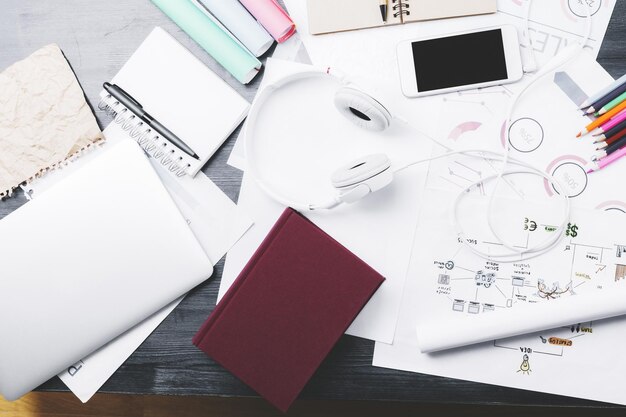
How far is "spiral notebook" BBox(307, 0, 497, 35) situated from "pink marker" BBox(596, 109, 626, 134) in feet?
0.74

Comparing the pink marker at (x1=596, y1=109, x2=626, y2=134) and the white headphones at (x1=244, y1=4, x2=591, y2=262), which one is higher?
the pink marker at (x1=596, y1=109, x2=626, y2=134)

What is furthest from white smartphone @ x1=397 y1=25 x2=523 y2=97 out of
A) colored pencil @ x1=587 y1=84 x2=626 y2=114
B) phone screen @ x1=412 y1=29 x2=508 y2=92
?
colored pencil @ x1=587 y1=84 x2=626 y2=114

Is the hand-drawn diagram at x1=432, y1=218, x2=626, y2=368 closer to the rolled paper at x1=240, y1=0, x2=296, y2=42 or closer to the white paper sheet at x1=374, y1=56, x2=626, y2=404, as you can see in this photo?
the white paper sheet at x1=374, y1=56, x2=626, y2=404

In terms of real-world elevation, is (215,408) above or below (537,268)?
below

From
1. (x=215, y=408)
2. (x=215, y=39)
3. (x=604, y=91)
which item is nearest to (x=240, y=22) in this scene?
(x=215, y=39)

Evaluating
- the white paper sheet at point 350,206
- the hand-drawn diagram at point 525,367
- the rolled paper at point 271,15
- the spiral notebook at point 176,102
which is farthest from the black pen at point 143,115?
the hand-drawn diagram at point 525,367

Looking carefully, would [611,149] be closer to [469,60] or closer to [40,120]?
[469,60]

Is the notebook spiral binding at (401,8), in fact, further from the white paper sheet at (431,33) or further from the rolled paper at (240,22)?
the rolled paper at (240,22)

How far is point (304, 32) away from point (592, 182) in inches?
18.5

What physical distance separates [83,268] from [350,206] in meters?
0.40

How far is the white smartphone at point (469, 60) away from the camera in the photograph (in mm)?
771

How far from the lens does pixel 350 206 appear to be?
2.60ft

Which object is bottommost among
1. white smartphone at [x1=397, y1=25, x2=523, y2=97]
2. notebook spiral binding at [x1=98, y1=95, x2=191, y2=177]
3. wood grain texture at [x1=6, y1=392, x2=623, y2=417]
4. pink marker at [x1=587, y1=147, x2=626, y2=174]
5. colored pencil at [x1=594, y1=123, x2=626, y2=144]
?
wood grain texture at [x1=6, y1=392, x2=623, y2=417]

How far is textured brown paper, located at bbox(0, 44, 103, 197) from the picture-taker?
2.66ft
